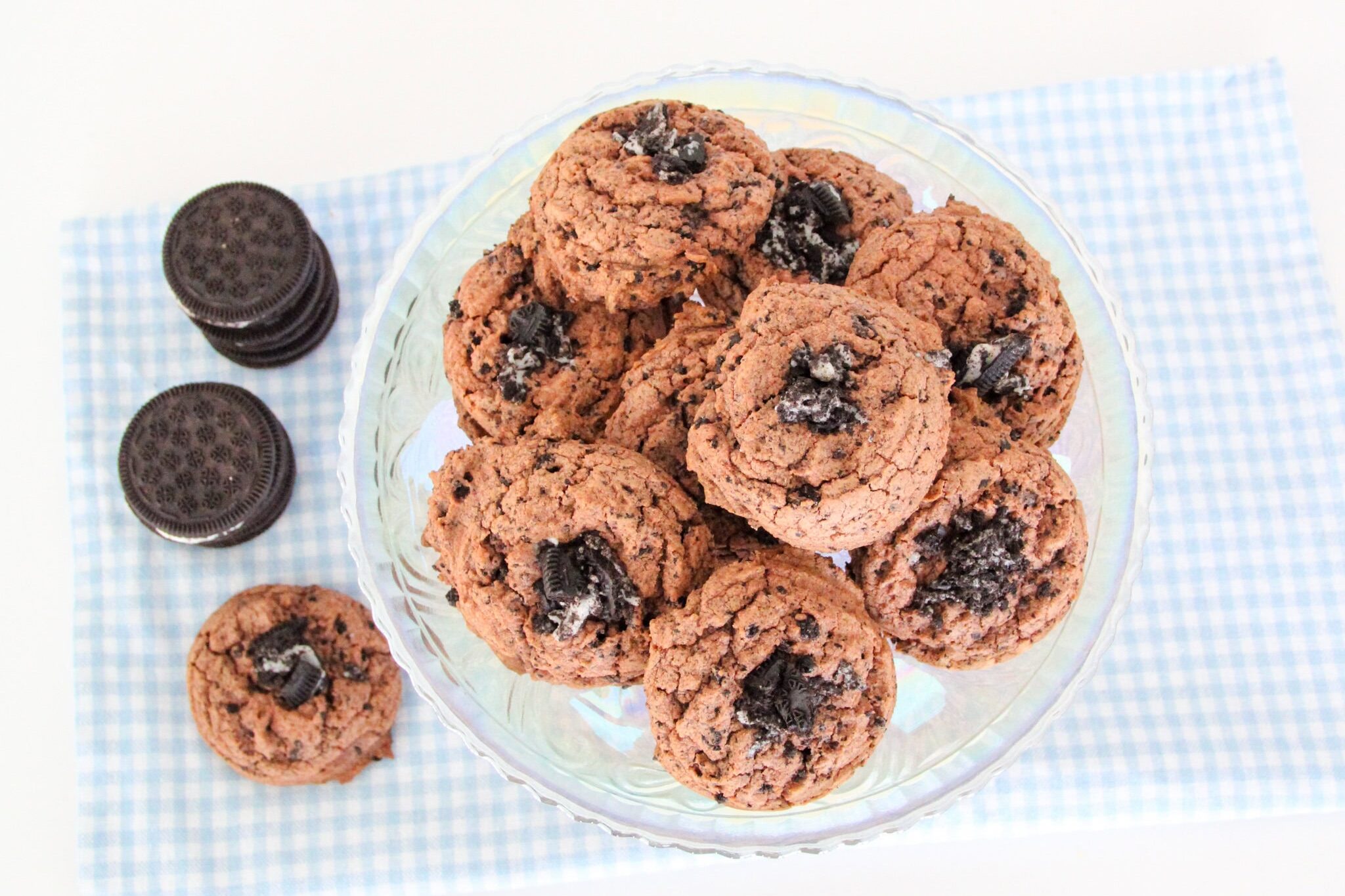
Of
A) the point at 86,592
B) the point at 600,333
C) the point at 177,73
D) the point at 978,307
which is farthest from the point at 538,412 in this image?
the point at 177,73

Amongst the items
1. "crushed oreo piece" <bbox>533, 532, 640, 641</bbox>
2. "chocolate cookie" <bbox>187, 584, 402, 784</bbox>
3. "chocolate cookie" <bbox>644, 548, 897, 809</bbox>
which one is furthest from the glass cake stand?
"chocolate cookie" <bbox>187, 584, 402, 784</bbox>

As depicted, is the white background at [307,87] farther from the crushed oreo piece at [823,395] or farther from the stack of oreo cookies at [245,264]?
the crushed oreo piece at [823,395]

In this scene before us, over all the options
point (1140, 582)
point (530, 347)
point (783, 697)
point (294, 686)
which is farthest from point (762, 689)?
point (1140, 582)

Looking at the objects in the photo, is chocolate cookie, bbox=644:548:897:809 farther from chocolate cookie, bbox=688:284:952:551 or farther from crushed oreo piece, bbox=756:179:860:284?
crushed oreo piece, bbox=756:179:860:284

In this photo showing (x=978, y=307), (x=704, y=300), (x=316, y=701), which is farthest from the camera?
(x=316, y=701)

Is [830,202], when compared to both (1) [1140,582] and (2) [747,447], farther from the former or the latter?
(1) [1140,582]

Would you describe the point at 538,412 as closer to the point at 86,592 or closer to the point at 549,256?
the point at 549,256
